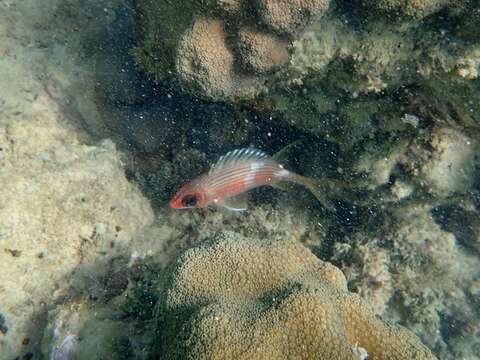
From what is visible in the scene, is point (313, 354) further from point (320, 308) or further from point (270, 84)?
point (270, 84)

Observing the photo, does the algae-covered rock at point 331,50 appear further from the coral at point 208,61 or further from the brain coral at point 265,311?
the brain coral at point 265,311

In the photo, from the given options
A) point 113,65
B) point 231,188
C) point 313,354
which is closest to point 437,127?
point 231,188

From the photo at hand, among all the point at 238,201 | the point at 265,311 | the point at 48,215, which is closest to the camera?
the point at 265,311

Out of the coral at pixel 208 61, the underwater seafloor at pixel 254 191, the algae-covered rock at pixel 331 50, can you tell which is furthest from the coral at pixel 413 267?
the coral at pixel 208 61

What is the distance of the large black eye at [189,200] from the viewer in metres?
4.07

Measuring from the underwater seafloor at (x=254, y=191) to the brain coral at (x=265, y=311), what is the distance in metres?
0.01

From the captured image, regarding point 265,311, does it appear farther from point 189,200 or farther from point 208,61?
point 208,61

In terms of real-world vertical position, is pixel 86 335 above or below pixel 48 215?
below

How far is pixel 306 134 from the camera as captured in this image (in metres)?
4.69

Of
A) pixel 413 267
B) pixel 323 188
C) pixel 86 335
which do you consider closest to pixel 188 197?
pixel 86 335

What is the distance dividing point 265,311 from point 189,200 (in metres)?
1.88

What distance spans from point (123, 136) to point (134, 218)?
1218 millimetres

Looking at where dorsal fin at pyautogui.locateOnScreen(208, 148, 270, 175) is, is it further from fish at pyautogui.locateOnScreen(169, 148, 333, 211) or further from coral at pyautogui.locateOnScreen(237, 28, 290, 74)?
coral at pyautogui.locateOnScreen(237, 28, 290, 74)

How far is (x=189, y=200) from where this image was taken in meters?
4.09
